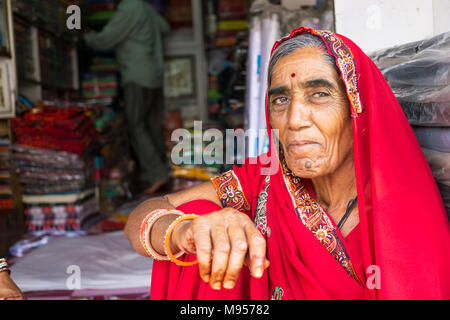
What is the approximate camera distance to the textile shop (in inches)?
67.9

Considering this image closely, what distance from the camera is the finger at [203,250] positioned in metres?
0.89

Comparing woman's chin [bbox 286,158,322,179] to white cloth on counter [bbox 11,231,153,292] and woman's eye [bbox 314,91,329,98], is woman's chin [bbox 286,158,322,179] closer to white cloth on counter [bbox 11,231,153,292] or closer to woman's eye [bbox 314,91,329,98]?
woman's eye [bbox 314,91,329,98]

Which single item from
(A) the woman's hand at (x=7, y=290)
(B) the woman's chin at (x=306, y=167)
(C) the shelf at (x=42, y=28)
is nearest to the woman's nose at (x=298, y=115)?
(B) the woman's chin at (x=306, y=167)

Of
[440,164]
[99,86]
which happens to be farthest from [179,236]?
[99,86]

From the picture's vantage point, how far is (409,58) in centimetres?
160

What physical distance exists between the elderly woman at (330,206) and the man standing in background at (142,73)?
4384mm

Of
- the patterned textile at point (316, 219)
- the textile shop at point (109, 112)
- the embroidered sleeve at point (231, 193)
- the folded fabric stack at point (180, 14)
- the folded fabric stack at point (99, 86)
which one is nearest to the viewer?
the patterned textile at point (316, 219)

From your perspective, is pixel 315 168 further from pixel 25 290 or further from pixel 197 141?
pixel 197 141

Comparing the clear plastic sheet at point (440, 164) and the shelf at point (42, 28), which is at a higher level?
the shelf at point (42, 28)

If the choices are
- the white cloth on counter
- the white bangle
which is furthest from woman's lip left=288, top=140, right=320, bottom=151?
the white cloth on counter

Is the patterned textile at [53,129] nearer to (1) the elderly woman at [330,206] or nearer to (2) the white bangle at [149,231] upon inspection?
(1) the elderly woman at [330,206]

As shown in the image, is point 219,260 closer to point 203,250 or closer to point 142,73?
point 203,250
